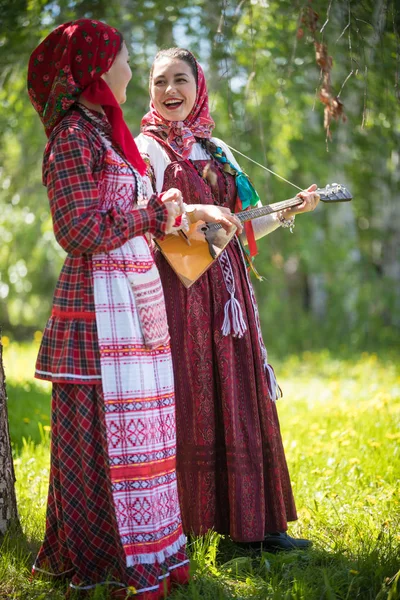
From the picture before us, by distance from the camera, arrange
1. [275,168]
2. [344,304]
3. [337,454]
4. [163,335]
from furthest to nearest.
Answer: [344,304] → [275,168] → [337,454] → [163,335]

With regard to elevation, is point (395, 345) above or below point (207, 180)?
below

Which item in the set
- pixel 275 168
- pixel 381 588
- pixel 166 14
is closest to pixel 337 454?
pixel 381 588

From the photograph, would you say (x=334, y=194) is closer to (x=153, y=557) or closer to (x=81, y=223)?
(x=81, y=223)

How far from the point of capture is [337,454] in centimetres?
421

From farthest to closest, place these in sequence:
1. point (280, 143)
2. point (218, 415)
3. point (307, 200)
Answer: point (280, 143), point (307, 200), point (218, 415)

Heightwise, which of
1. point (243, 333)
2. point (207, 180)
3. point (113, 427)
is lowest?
point (113, 427)

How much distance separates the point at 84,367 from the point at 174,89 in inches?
53.5

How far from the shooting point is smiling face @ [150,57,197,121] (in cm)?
308

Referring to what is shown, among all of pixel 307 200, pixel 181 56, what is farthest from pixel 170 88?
pixel 307 200

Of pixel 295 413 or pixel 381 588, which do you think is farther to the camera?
pixel 295 413

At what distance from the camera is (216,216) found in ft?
9.39

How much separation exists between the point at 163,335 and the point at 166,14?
4.56m

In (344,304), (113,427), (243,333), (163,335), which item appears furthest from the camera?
(344,304)

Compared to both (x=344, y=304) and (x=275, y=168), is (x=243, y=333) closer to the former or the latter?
(x=275, y=168)
